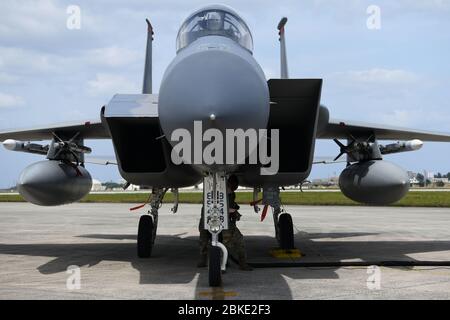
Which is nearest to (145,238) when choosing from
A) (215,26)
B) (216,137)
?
(215,26)

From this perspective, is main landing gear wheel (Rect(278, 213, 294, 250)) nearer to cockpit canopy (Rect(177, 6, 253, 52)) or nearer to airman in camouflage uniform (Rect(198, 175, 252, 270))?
airman in camouflage uniform (Rect(198, 175, 252, 270))

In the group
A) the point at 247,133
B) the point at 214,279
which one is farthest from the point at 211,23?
the point at 214,279

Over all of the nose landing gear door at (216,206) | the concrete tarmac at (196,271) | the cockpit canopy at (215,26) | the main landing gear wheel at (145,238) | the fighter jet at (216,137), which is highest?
the cockpit canopy at (215,26)

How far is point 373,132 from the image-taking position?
1023 centimetres

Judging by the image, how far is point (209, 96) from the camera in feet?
15.0

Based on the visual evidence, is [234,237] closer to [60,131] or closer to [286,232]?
[286,232]

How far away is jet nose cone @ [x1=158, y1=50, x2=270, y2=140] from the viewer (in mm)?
4570

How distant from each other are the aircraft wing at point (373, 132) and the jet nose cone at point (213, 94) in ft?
15.1

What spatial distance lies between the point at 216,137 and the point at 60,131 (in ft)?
21.7

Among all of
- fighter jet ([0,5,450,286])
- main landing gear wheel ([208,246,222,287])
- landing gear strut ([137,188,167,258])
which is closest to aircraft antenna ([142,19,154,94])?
fighter jet ([0,5,450,286])

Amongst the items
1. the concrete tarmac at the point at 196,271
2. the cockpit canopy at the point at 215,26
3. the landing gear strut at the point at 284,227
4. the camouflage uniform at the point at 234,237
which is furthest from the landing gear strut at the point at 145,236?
the cockpit canopy at the point at 215,26

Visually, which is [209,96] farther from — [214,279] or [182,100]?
[214,279]

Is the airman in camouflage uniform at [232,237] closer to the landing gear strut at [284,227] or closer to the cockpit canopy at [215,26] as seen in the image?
the landing gear strut at [284,227]

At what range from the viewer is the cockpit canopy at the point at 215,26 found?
21.0 ft
